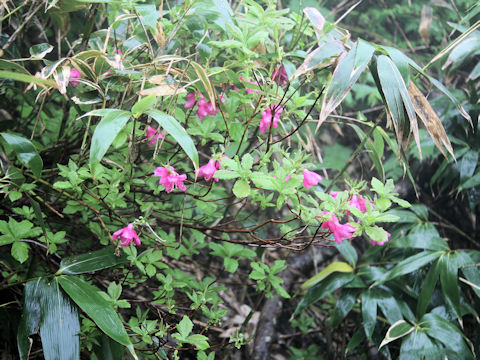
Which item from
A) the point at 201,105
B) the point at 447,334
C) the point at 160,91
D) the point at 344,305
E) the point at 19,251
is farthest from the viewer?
the point at 344,305

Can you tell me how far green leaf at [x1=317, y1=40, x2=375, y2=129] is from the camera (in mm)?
869

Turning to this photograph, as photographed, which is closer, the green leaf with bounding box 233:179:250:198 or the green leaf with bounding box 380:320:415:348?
the green leaf with bounding box 233:179:250:198

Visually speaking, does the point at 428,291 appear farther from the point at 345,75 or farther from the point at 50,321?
the point at 50,321

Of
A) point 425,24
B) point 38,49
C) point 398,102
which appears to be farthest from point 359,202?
→ point 425,24

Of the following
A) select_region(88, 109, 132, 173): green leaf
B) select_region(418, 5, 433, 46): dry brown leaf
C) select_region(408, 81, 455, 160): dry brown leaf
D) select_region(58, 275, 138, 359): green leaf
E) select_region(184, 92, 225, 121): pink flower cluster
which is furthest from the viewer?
select_region(418, 5, 433, 46): dry brown leaf

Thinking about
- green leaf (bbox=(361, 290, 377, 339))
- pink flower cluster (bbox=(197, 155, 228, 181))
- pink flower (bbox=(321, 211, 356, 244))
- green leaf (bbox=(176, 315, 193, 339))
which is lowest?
green leaf (bbox=(361, 290, 377, 339))

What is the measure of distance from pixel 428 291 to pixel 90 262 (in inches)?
39.0

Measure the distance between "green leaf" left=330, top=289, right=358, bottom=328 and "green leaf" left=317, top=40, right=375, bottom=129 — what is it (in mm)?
749

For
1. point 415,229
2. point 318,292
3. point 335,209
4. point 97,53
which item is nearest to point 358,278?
point 318,292

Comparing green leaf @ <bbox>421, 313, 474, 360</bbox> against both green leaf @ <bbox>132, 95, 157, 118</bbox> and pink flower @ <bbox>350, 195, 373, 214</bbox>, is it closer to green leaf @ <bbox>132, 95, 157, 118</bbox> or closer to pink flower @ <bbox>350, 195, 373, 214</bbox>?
pink flower @ <bbox>350, 195, 373, 214</bbox>

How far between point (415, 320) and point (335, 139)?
123cm

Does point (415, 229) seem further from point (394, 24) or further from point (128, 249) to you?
point (394, 24)

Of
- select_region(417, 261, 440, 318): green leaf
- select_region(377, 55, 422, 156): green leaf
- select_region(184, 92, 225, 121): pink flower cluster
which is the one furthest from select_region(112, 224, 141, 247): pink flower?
select_region(417, 261, 440, 318): green leaf

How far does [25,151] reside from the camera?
894 mm
